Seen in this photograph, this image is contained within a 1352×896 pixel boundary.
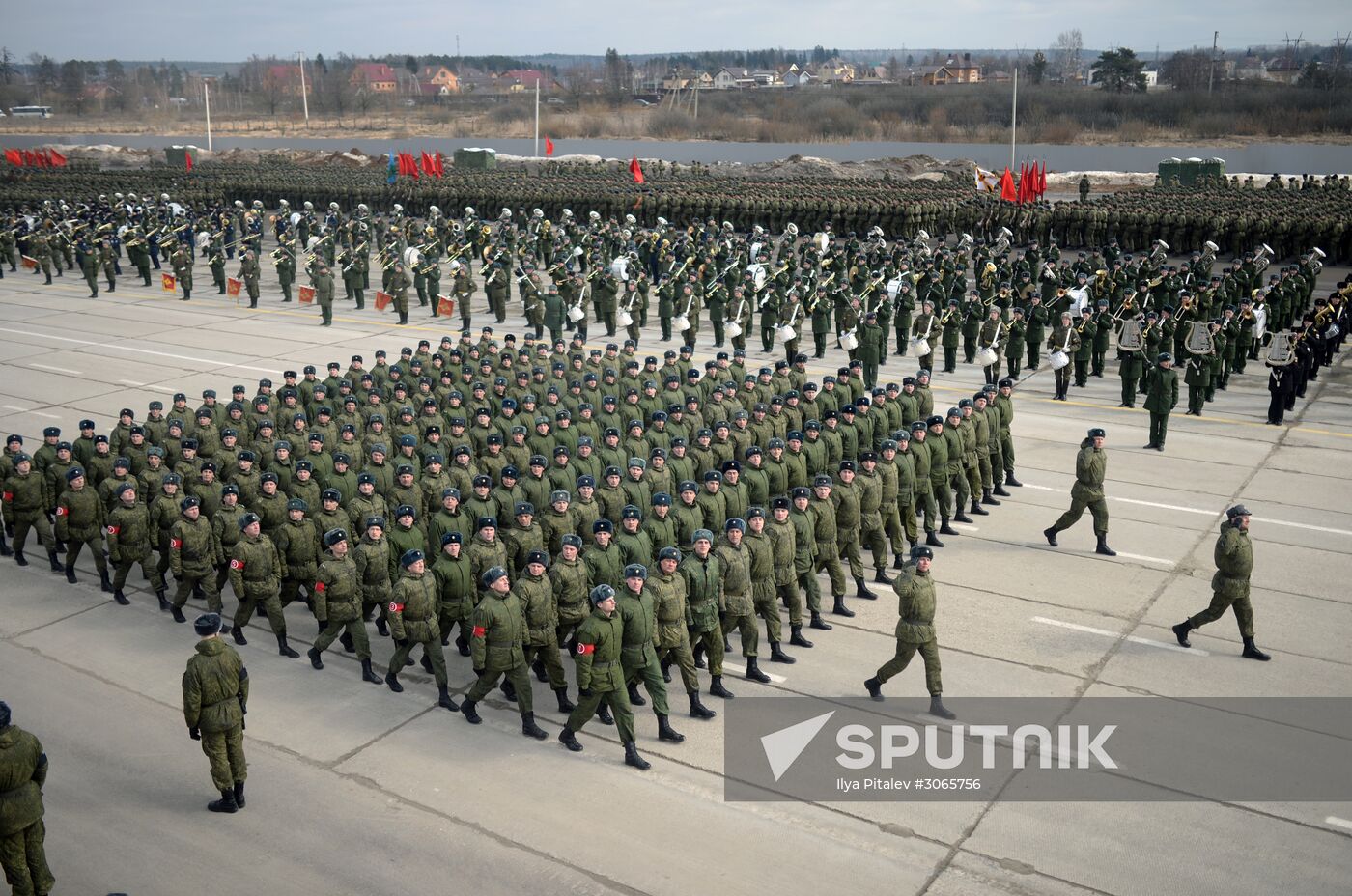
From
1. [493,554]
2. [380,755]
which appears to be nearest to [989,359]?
[493,554]

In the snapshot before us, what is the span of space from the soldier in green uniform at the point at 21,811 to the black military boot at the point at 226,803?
46.7 inches

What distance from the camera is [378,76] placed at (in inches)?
7121

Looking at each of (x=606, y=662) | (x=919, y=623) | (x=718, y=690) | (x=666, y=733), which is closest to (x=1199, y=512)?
(x=919, y=623)

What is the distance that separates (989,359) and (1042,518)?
240 inches

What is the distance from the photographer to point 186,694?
25.6 ft

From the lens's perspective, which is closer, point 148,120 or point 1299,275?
point 1299,275

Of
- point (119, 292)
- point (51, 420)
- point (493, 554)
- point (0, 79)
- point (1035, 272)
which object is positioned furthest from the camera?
point (0, 79)

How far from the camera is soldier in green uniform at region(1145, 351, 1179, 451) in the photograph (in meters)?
16.0

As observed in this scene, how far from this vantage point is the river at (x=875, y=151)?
55688 mm

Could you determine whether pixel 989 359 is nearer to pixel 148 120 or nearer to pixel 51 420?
pixel 51 420

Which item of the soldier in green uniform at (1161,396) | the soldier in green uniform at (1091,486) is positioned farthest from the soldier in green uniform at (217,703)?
the soldier in green uniform at (1161,396)

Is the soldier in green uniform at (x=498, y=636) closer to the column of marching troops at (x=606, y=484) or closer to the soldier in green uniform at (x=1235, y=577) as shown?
the column of marching troops at (x=606, y=484)

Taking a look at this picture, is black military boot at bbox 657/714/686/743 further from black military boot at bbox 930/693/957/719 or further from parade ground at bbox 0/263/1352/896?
black military boot at bbox 930/693/957/719

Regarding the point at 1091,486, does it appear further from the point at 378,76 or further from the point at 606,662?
the point at 378,76
